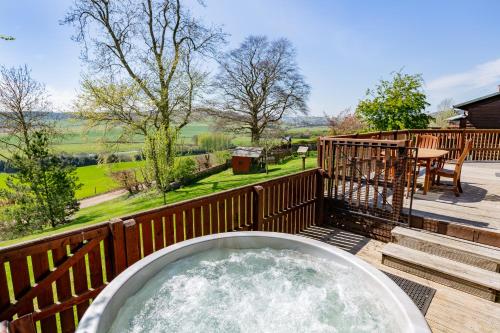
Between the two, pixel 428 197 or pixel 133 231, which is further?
pixel 428 197

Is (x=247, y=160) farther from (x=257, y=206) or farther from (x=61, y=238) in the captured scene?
(x=61, y=238)

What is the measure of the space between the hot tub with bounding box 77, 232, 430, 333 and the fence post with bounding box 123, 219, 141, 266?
0.29 metres

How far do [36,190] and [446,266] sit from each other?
13.7 meters

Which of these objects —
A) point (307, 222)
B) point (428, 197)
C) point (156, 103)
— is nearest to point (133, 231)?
point (307, 222)

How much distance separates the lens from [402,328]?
1.69 metres

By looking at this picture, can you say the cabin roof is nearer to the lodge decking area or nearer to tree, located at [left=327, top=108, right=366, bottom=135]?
the lodge decking area

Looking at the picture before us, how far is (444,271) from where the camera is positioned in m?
3.00

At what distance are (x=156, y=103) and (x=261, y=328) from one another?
13669 mm

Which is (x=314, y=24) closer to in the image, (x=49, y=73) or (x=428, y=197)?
(x=428, y=197)

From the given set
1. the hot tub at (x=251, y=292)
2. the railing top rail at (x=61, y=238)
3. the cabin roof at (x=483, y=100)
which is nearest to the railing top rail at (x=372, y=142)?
the hot tub at (x=251, y=292)

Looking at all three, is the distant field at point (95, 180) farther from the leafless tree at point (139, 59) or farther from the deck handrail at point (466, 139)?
the deck handrail at point (466, 139)

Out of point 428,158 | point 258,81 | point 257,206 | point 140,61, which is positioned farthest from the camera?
point 258,81

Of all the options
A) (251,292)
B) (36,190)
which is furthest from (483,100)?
(36,190)

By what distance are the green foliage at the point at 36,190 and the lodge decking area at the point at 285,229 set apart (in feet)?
27.3
